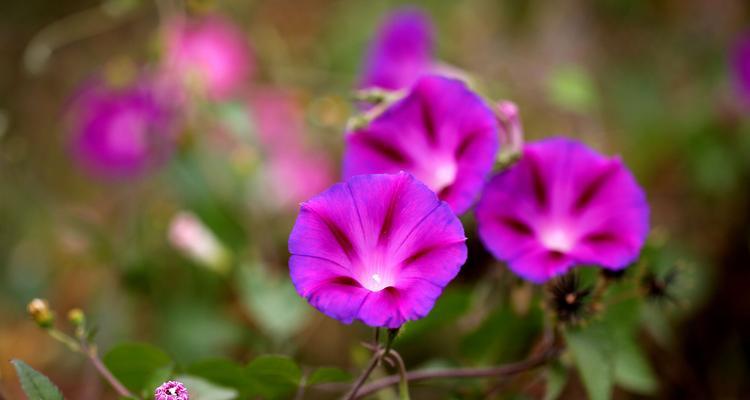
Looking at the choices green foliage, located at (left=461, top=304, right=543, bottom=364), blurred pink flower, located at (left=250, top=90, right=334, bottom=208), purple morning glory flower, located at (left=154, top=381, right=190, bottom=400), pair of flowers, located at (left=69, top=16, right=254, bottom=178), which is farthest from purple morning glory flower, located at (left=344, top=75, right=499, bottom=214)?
blurred pink flower, located at (left=250, top=90, right=334, bottom=208)

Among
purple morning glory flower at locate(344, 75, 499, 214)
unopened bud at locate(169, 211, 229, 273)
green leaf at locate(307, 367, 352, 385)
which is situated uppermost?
purple morning glory flower at locate(344, 75, 499, 214)

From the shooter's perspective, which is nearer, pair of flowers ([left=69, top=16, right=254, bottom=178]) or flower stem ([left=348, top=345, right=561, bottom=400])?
flower stem ([left=348, top=345, right=561, bottom=400])

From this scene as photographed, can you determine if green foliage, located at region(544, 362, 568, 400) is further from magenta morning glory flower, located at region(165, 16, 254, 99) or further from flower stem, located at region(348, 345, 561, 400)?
magenta morning glory flower, located at region(165, 16, 254, 99)

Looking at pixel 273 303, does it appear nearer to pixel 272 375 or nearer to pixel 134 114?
pixel 272 375

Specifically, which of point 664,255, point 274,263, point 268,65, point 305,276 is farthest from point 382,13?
point 305,276

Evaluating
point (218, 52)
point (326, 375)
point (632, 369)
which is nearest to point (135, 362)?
point (326, 375)

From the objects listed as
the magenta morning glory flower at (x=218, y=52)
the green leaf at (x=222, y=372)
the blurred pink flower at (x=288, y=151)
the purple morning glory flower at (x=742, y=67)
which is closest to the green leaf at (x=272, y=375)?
the green leaf at (x=222, y=372)

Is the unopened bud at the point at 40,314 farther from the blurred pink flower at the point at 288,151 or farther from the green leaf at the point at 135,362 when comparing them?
the blurred pink flower at the point at 288,151

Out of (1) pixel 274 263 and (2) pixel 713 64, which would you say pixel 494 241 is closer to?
(1) pixel 274 263
